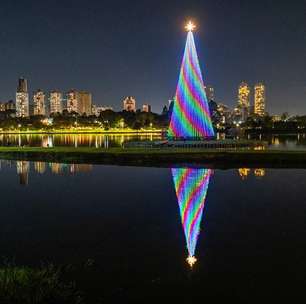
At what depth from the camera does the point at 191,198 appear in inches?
589

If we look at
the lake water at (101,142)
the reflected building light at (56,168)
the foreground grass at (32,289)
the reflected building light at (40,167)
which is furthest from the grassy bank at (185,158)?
the foreground grass at (32,289)

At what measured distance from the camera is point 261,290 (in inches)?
289

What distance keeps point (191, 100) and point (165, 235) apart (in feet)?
72.7

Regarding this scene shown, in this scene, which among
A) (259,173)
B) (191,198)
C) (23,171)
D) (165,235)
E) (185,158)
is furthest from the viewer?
(185,158)

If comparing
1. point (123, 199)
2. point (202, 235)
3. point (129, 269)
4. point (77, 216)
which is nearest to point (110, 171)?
point (123, 199)

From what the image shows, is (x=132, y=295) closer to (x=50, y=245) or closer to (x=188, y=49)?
(x=50, y=245)

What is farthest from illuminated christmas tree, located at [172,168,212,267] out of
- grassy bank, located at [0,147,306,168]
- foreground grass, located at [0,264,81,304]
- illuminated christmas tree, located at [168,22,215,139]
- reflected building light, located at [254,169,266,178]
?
illuminated christmas tree, located at [168,22,215,139]

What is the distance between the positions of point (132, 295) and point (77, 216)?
5716mm

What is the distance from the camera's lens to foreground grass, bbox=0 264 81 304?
242 inches

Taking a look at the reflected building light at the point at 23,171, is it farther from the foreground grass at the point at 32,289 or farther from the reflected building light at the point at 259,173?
the foreground grass at the point at 32,289

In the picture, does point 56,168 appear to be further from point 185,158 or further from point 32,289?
point 32,289

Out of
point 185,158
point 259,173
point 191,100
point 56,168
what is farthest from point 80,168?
point 191,100

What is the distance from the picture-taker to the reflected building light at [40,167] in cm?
2320

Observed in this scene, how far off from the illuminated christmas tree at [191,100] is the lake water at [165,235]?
13259mm
